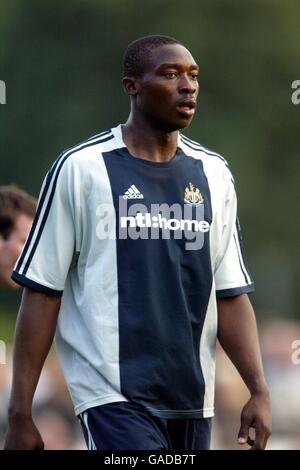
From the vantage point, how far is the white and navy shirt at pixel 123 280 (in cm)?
530

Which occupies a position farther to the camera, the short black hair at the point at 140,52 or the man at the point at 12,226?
the man at the point at 12,226

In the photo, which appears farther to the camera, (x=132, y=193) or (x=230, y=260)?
(x=230, y=260)

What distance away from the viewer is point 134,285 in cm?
532

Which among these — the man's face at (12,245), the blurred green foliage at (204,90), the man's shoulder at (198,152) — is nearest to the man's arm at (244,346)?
the man's shoulder at (198,152)

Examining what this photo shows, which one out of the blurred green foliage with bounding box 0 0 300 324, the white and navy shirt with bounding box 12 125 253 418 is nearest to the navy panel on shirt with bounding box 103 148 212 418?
the white and navy shirt with bounding box 12 125 253 418

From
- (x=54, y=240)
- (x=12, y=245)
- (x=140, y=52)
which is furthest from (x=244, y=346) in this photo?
(x=12, y=245)

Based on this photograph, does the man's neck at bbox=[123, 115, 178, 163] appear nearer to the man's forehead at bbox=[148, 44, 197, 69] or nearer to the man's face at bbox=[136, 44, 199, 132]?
the man's face at bbox=[136, 44, 199, 132]

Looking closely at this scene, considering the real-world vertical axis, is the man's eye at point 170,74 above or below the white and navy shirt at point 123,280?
above

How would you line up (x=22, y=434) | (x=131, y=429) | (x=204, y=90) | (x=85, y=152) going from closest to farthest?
(x=131, y=429), (x=22, y=434), (x=85, y=152), (x=204, y=90)

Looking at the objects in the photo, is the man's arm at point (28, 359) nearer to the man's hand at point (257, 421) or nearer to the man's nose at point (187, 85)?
the man's hand at point (257, 421)

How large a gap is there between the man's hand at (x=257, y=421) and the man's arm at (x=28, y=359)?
75 centimetres

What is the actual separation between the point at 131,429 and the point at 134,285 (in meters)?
0.51

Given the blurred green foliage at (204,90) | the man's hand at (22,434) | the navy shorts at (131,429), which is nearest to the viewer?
the navy shorts at (131,429)

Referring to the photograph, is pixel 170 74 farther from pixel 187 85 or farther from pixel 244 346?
pixel 244 346
